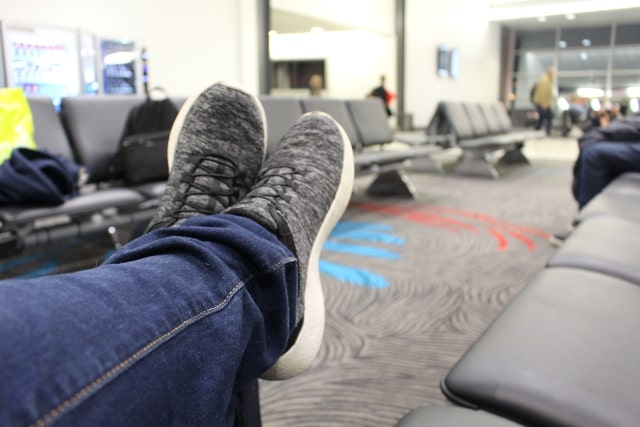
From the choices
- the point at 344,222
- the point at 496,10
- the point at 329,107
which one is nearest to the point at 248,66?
the point at 329,107

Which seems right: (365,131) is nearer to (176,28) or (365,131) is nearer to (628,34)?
(176,28)

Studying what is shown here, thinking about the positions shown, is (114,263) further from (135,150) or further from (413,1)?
(413,1)

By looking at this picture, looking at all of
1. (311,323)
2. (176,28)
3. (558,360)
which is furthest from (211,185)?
(176,28)

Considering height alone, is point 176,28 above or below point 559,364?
above

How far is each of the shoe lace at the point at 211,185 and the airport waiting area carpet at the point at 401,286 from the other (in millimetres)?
167

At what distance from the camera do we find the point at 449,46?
10289 mm

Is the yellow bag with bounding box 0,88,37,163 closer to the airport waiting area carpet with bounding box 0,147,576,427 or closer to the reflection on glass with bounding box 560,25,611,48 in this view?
the airport waiting area carpet with bounding box 0,147,576,427

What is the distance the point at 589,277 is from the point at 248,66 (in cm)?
431

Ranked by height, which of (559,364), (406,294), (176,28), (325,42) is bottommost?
(406,294)

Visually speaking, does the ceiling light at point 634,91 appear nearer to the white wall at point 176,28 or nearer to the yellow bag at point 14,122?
the white wall at point 176,28

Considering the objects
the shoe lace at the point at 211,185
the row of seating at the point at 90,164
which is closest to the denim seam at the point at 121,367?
the shoe lace at the point at 211,185

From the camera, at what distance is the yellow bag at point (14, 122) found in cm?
182

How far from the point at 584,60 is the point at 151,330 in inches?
590

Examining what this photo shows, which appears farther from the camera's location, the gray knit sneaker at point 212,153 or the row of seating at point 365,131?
the row of seating at point 365,131
